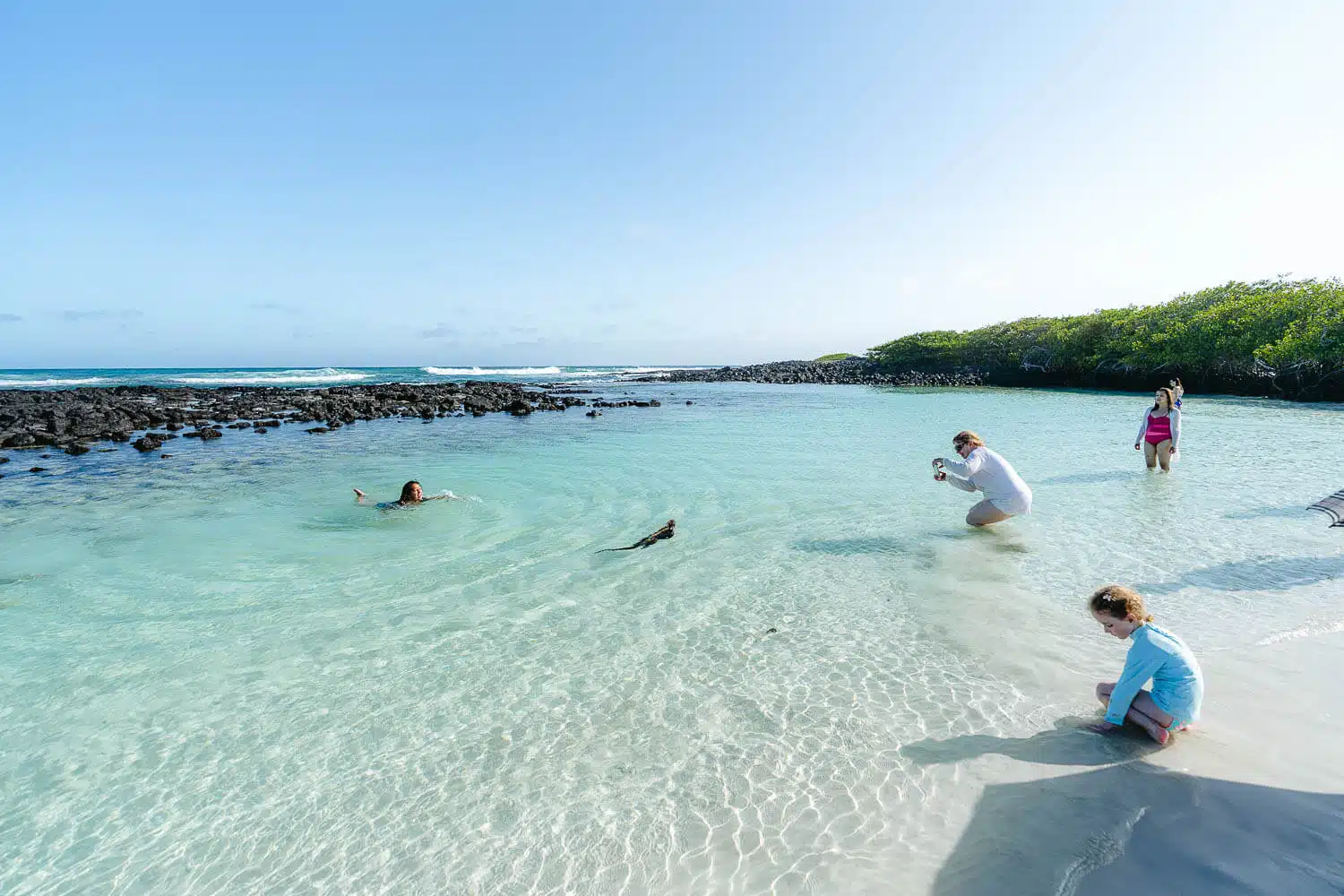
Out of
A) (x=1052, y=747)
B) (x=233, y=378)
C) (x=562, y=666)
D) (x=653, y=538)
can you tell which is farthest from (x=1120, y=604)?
(x=233, y=378)

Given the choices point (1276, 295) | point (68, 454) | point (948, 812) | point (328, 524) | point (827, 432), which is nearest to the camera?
point (948, 812)

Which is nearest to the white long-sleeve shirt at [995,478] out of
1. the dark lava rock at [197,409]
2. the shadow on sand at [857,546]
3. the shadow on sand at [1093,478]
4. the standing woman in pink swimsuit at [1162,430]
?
the shadow on sand at [857,546]

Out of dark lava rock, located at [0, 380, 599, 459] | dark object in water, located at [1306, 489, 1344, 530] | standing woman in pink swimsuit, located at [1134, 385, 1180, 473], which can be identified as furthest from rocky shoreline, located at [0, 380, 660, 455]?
dark object in water, located at [1306, 489, 1344, 530]

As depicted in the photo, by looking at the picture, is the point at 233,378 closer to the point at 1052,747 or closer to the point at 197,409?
the point at 197,409

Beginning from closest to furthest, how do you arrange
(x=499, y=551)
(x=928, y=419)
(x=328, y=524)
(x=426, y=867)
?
(x=426, y=867) → (x=499, y=551) → (x=328, y=524) → (x=928, y=419)

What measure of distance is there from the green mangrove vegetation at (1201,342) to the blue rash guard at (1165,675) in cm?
4195

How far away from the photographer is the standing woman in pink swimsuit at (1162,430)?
13.4 m

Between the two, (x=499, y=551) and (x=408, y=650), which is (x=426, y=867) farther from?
(x=499, y=551)

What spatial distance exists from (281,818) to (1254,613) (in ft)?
29.6

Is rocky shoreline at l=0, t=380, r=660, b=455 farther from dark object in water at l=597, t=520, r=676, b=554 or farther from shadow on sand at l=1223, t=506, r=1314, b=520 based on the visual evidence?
shadow on sand at l=1223, t=506, r=1314, b=520

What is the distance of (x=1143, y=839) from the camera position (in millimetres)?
3428

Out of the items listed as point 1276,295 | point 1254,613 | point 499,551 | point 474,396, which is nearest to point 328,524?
point 499,551

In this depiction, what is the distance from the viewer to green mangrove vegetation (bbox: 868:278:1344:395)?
3341cm

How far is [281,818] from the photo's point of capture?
3902 mm
